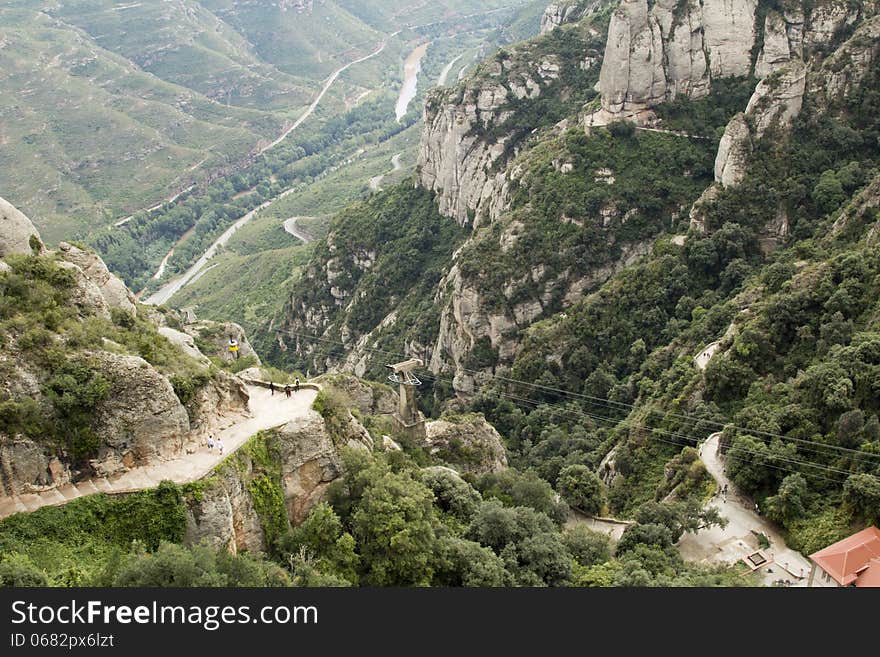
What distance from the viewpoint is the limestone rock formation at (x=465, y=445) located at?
214 feet

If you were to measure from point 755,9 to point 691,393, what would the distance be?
58.7 m

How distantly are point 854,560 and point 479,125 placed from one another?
3644 inches

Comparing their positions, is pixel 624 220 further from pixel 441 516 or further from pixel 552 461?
pixel 441 516

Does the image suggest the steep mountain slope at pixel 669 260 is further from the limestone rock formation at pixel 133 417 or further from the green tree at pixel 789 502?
the limestone rock formation at pixel 133 417

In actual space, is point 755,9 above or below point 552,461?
above

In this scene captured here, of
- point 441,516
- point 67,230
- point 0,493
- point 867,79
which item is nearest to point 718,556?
point 441,516

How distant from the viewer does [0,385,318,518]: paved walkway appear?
33688mm

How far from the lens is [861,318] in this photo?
6066 centimetres

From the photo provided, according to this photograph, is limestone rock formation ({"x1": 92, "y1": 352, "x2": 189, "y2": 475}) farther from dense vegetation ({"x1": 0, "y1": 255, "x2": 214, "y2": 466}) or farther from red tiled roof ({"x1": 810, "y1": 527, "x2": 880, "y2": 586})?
red tiled roof ({"x1": 810, "y1": 527, "x2": 880, "y2": 586})

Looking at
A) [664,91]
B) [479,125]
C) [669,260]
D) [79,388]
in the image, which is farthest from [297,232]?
[79,388]

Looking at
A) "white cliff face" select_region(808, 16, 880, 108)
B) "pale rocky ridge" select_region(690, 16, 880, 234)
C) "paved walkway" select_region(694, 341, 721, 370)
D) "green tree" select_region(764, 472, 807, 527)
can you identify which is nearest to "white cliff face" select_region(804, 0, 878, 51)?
"pale rocky ridge" select_region(690, 16, 880, 234)

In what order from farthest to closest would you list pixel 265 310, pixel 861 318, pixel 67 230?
pixel 67 230 < pixel 265 310 < pixel 861 318

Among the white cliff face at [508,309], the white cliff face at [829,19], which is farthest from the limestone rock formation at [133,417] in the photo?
the white cliff face at [829,19]

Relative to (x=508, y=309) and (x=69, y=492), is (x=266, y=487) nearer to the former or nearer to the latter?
(x=69, y=492)
